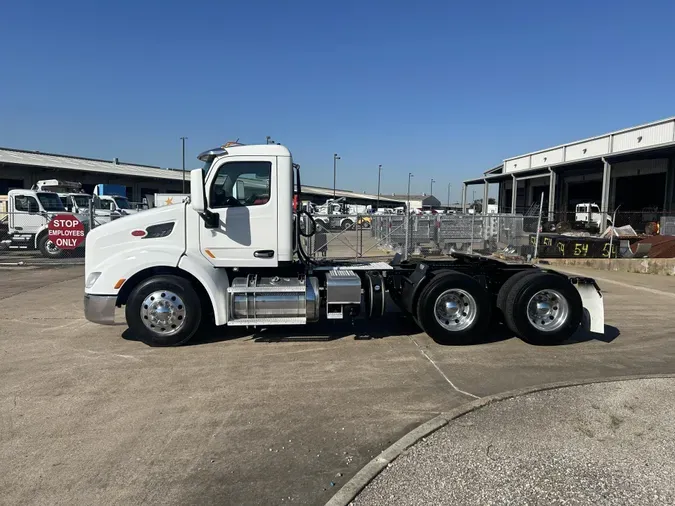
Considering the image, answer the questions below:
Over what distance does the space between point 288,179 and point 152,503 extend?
4524mm

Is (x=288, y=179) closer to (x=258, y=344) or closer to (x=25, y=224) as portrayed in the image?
(x=258, y=344)

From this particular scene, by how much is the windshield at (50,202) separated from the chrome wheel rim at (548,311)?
19.8 meters

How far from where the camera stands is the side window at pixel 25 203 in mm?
19850

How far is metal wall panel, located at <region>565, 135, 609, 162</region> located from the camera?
3188 centimetres

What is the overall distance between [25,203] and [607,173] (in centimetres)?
3122

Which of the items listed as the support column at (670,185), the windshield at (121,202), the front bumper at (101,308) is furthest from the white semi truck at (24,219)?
the support column at (670,185)

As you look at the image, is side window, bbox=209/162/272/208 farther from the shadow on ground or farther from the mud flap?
the mud flap

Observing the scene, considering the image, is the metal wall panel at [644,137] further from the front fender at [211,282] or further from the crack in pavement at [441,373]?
the front fender at [211,282]

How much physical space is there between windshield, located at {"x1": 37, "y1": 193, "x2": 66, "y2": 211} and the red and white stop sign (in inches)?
165

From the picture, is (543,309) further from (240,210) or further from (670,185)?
(670,185)

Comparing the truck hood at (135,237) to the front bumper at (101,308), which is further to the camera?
the truck hood at (135,237)

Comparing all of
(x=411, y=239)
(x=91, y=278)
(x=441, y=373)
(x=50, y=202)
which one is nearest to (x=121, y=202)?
(x=50, y=202)

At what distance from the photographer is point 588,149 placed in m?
33.8

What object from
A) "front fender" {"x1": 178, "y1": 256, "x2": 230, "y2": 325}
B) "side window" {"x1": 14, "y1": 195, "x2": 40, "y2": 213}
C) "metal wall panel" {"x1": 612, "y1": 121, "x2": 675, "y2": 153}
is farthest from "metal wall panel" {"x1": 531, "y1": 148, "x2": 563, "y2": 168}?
"front fender" {"x1": 178, "y1": 256, "x2": 230, "y2": 325}
